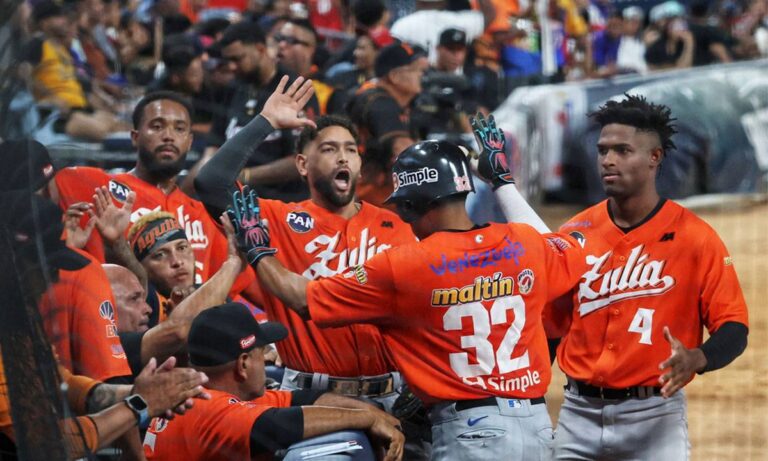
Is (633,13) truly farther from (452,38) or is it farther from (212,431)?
(212,431)

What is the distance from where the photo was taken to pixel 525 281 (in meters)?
4.50

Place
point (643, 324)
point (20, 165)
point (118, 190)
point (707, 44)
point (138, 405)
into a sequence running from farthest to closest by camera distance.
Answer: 1. point (707, 44)
2. point (118, 190)
3. point (643, 324)
4. point (20, 165)
5. point (138, 405)

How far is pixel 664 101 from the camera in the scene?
12.8 meters

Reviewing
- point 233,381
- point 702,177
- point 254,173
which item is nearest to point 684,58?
point 702,177

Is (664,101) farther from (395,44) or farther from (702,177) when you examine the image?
(395,44)

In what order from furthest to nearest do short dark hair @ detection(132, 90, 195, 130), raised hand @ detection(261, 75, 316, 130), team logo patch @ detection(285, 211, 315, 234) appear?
short dark hair @ detection(132, 90, 195, 130) → team logo patch @ detection(285, 211, 315, 234) → raised hand @ detection(261, 75, 316, 130)

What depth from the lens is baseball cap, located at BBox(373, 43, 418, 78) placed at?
792 centimetres

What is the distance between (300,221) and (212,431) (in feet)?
4.57

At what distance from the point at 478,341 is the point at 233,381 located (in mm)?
886

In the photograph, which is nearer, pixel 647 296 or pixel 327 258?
pixel 647 296

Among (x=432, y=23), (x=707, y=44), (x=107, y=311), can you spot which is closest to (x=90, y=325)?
(x=107, y=311)

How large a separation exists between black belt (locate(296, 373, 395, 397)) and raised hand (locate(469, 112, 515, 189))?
963 millimetres

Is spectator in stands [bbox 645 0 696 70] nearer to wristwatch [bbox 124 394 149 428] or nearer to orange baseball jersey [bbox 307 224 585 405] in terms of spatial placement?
orange baseball jersey [bbox 307 224 585 405]

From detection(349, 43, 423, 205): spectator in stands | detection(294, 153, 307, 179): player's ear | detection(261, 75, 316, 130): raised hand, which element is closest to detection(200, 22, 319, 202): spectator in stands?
detection(349, 43, 423, 205): spectator in stands
